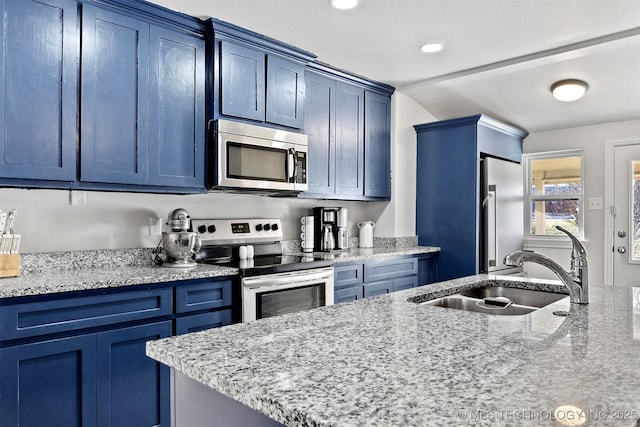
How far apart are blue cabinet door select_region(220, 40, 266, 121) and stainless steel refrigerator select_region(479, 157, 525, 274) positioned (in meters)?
2.11

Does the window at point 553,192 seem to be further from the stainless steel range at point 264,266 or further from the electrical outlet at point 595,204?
the stainless steel range at point 264,266

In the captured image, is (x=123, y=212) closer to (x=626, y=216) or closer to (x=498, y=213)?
(x=498, y=213)

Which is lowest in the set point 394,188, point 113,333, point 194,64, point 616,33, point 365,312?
point 113,333

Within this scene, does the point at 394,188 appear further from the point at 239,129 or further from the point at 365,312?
the point at 365,312

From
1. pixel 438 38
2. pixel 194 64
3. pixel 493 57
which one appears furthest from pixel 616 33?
pixel 194 64

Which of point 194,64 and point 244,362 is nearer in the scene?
point 244,362

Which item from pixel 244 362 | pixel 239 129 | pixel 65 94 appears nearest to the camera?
pixel 244 362

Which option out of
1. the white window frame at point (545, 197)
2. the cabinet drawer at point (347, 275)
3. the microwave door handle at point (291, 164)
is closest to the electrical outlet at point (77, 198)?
the microwave door handle at point (291, 164)

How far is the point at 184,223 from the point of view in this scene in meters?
2.60

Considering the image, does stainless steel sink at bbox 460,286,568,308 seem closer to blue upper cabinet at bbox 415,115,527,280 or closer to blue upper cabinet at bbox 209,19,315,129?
blue upper cabinet at bbox 209,19,315,129

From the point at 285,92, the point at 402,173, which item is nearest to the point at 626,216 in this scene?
the point at 402,173

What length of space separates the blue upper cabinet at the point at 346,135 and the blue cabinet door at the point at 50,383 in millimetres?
1922

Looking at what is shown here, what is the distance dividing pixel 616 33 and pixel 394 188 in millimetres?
1966

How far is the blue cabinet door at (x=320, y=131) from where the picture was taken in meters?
3.46
